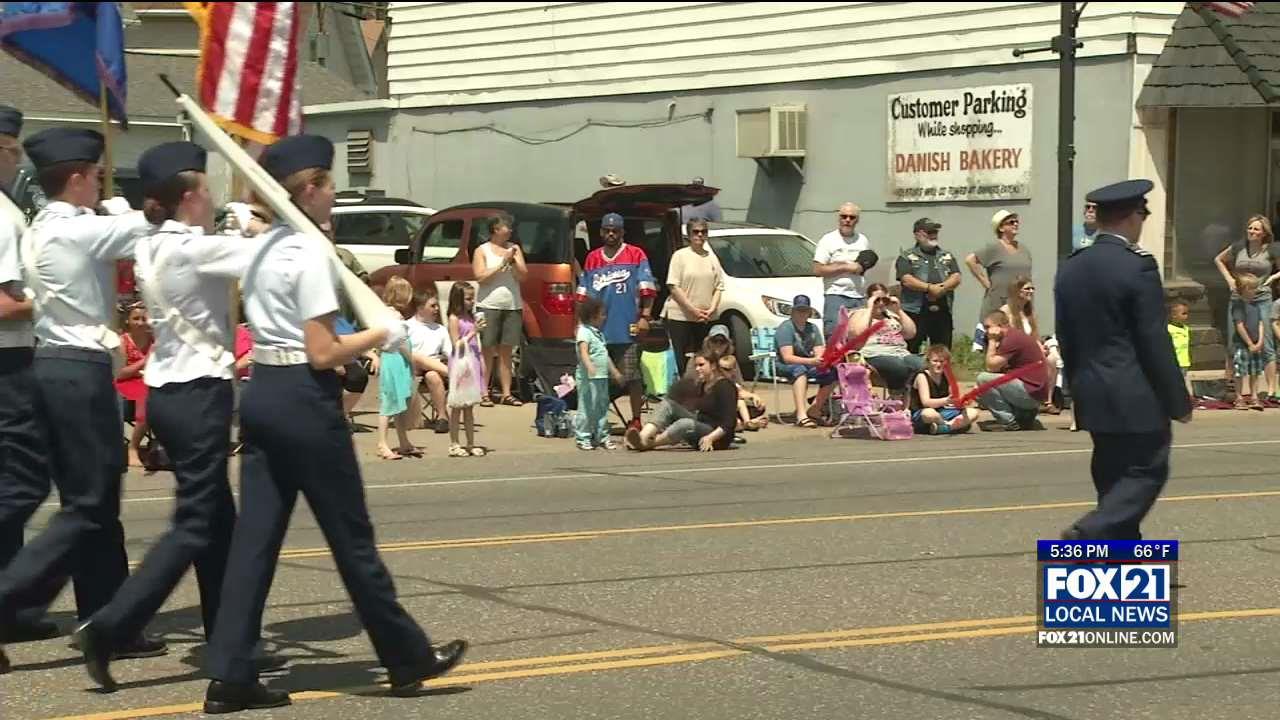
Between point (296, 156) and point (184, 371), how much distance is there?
38.7 inches

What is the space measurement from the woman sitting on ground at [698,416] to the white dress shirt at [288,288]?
9705 millimetres

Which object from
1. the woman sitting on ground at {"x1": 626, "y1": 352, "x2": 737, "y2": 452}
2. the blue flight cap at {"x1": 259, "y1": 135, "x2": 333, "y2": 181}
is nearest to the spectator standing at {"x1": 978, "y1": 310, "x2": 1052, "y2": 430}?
the woman sitting on ground at {"x1": 626, "y1": 352, "x2": 737, "y2": 452}

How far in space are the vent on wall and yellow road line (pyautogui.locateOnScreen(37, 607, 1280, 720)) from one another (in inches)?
957

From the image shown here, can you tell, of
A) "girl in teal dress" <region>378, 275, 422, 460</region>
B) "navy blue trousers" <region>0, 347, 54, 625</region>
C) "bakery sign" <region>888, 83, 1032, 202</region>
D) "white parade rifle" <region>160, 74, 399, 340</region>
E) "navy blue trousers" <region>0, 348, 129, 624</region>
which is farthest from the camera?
"bakery sign" <region>888, 83, 1032, 202</region>

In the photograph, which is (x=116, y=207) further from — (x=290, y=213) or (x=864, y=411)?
(x=864, y=411)

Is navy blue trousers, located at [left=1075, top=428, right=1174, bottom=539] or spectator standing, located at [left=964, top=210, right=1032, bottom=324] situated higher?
spectator standing, located at [left=964, top=210, right=1032, bottom=324]

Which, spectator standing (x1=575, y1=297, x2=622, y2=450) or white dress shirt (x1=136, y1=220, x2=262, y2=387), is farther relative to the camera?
spectator standing (x1=575, y1=297, x2=622, y2=450)

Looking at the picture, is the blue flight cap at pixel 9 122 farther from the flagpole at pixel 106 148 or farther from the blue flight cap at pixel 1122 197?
the blue flight cap at pixel 1122 197

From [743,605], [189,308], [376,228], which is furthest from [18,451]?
[376,228]

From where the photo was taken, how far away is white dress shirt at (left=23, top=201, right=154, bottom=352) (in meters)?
7.88

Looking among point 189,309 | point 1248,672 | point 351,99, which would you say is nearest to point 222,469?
point 189,309

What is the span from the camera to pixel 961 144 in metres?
24.0

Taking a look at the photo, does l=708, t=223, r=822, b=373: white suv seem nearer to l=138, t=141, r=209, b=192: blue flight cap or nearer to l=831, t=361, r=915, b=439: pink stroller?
l=831, t=361, r=915, b=439: pink stroller

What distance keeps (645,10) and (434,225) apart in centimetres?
722
